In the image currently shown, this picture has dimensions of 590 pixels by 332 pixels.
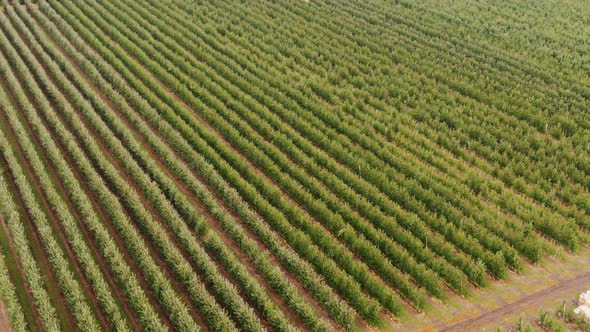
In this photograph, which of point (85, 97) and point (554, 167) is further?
point (85, 97)

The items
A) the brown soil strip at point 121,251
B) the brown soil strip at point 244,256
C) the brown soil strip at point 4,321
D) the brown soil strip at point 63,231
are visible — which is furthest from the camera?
the brown soil strip at point 244,256

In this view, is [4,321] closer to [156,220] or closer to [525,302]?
[156,220]

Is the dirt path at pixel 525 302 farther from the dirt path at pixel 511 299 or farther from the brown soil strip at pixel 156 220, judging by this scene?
the brown soil strip at pixel 156 220

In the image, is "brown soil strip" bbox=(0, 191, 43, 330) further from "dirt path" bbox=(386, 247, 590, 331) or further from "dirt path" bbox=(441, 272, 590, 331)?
"dirt path" bbox=(441, 272, 590, 331)

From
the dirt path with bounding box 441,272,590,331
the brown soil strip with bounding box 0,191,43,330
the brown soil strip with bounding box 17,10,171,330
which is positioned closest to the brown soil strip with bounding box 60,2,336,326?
the brown soil strip with bounding box 17,10,171,330

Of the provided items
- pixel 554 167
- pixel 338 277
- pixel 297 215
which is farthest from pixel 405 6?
pixel 338 277

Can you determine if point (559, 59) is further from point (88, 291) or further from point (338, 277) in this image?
point (88, 291)

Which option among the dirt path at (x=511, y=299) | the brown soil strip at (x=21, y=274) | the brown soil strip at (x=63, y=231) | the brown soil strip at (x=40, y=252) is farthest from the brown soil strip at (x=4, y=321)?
the dirt path at (x=511, y=299)
